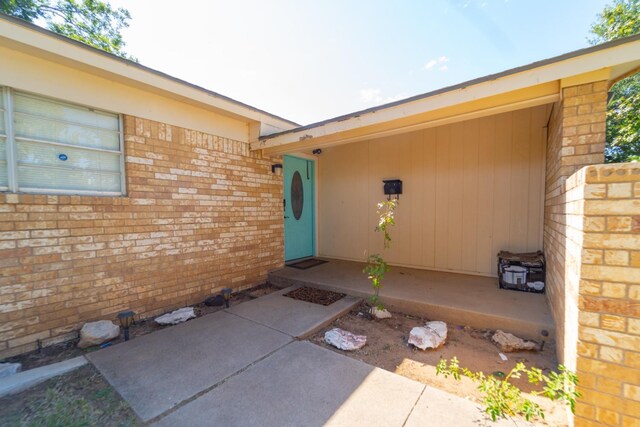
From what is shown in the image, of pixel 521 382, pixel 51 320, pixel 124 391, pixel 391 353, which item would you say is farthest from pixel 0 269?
pixel 521 382

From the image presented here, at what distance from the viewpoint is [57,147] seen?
8.93 feet

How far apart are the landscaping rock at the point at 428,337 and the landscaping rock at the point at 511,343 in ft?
1.71

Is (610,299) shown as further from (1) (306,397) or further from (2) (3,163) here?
(2) (3,163)

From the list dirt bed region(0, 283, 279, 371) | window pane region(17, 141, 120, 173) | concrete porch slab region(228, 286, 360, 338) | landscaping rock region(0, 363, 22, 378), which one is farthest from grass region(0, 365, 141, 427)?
window pane region(17, 141, 120, 173)

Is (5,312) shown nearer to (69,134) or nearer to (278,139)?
(69,134)

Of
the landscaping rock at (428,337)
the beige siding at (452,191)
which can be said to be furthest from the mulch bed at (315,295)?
the beige siding at (452,191)

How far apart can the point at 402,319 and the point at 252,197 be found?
3174 mm

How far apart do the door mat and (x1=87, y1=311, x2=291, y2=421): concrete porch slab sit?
231 cm

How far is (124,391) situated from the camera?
1.96m

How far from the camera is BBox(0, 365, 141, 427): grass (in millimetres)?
1683

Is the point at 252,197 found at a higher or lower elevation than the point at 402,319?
higher

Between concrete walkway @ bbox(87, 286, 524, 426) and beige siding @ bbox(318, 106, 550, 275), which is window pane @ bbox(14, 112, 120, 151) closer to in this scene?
concrete walkway @ bbox(87, 286, 524, 426)

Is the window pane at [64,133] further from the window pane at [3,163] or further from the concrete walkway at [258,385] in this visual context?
the concrete walkway at [258,385]

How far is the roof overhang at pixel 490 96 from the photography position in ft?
7.09
